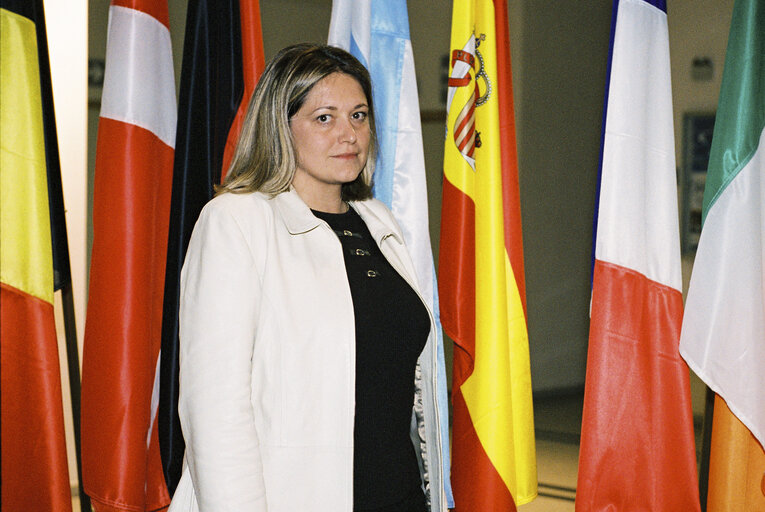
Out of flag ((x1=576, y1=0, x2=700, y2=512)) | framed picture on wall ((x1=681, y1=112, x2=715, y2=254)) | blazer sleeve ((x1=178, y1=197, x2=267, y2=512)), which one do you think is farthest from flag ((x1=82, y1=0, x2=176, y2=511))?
framed picture on wall ((x1=681, y1=112, x2=715, y2=254))

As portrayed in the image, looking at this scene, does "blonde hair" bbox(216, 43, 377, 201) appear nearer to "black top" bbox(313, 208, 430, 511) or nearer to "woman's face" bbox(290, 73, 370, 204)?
"woman's face" bbox(290, 73, 370, 204)

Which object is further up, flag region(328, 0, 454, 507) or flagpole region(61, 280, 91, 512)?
flag region(328, 0, 454, 507)

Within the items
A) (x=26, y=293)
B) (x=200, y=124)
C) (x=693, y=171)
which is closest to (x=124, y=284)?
(x=26, y=293)

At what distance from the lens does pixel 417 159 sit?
205 cm

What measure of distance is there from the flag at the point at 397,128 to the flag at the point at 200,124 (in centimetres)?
26

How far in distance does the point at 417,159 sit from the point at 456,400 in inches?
25.9

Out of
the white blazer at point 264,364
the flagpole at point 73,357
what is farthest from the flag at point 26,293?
the white blazer at point 264,364

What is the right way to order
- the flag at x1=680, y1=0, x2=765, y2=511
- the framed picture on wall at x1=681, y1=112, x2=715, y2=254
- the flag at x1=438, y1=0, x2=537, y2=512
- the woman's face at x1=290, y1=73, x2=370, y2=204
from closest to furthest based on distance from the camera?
the woman's face at x1=290, y1=73, x2=370, y2=204
the flag at x1=680, y1=0, x2=765, y2=511
the flag at x1=438, y1=0, x2=537, y2=512
the framed picture on wall at x1=681, y1=112, x2=715, y2=254

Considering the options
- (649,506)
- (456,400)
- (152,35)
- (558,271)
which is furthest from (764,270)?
(558,271)

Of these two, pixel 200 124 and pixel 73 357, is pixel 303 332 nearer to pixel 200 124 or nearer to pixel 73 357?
pixel 200 124

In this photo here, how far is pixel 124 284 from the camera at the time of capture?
6.24 feet

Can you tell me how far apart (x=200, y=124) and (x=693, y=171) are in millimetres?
5025

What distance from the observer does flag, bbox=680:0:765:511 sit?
1.84m

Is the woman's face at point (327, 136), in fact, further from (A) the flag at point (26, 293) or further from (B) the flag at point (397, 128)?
(A) the flag at point (26, 293)
